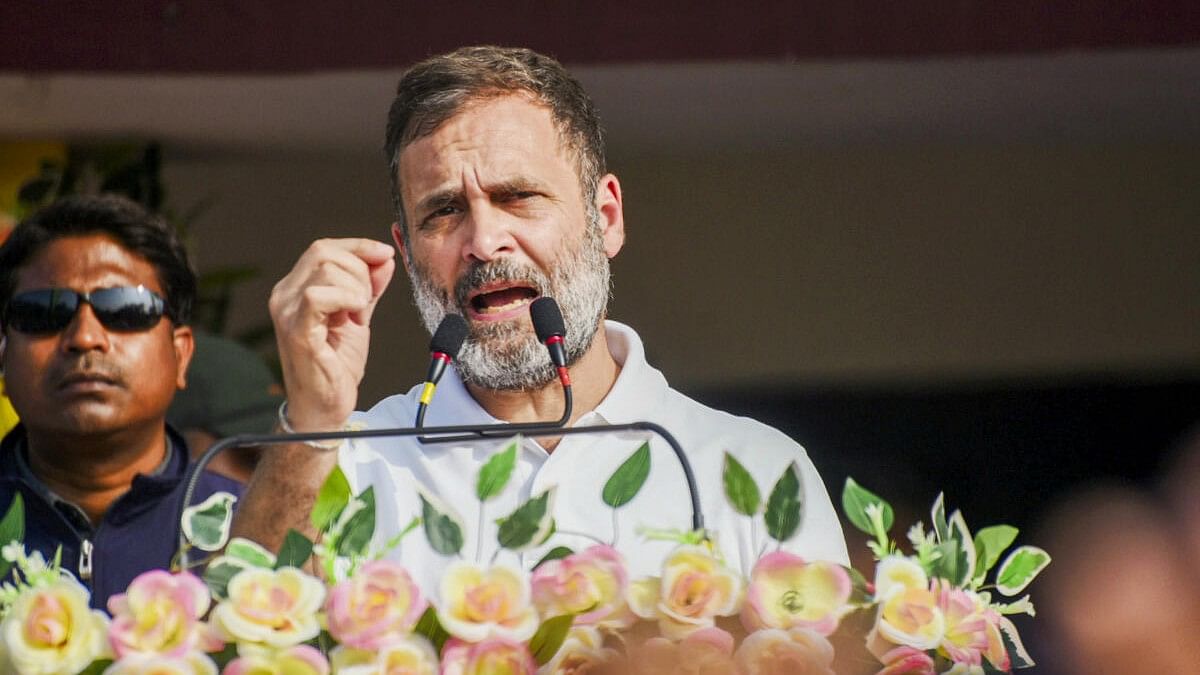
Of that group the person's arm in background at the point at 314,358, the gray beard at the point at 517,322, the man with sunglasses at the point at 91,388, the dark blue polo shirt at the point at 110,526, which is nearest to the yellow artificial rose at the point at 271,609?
the person's arm in background at the point at 314,358

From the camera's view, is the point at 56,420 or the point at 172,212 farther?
the point at 172,212

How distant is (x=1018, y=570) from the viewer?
187 centimetres

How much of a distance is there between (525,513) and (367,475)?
3.33 feet

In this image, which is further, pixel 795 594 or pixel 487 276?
pixel 487 276

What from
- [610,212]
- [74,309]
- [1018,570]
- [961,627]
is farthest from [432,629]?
[74,309]

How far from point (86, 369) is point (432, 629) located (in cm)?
213

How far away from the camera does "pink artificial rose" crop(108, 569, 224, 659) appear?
5.44ft

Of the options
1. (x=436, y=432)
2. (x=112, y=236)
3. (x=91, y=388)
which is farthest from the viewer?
(x=112, y=236)

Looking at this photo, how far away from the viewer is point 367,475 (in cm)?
273

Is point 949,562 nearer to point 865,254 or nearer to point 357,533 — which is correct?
point 357,533

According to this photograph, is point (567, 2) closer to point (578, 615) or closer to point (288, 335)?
point (288, 335)

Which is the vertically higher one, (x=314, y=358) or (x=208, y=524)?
(x=314, y=358)

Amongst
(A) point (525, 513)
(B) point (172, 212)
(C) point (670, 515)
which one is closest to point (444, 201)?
(C) point (670, 515)

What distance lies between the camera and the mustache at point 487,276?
8.84ft
